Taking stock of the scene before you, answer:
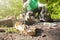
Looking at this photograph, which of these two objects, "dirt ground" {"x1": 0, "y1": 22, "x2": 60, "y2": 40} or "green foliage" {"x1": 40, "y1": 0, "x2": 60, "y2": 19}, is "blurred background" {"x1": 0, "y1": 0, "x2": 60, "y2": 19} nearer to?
"green foliage" {"x1": 40, "y1": 0, "x2": 60, "y2": 19}

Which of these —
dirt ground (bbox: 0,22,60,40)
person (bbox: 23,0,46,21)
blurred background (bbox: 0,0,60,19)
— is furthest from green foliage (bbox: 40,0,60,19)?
dirt ground (bbox: 0,22,60,40)

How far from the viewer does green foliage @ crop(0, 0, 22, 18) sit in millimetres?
8387

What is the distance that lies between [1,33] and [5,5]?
4.76 meters

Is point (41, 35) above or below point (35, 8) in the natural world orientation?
below

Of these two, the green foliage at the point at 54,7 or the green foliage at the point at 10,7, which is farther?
the green foliage at the point at 10,7

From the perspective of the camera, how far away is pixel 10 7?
8961mm

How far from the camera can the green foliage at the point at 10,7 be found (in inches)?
330

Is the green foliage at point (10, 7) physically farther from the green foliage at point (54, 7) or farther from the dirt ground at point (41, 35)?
the dirt ground at point (41, 35)

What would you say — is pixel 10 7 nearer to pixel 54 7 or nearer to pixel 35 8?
pixel 54 7

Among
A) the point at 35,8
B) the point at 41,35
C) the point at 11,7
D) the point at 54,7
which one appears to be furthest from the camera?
the point at 11,7

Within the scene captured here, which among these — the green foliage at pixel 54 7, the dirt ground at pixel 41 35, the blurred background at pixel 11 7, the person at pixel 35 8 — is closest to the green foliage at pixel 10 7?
Answer: the blurred background at pixel 11 7

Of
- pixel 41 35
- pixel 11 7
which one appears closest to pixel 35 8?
pixel 41 35

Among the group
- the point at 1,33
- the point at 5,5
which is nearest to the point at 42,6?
the point at 1,33

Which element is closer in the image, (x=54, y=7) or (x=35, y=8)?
(x=35, y=8)
